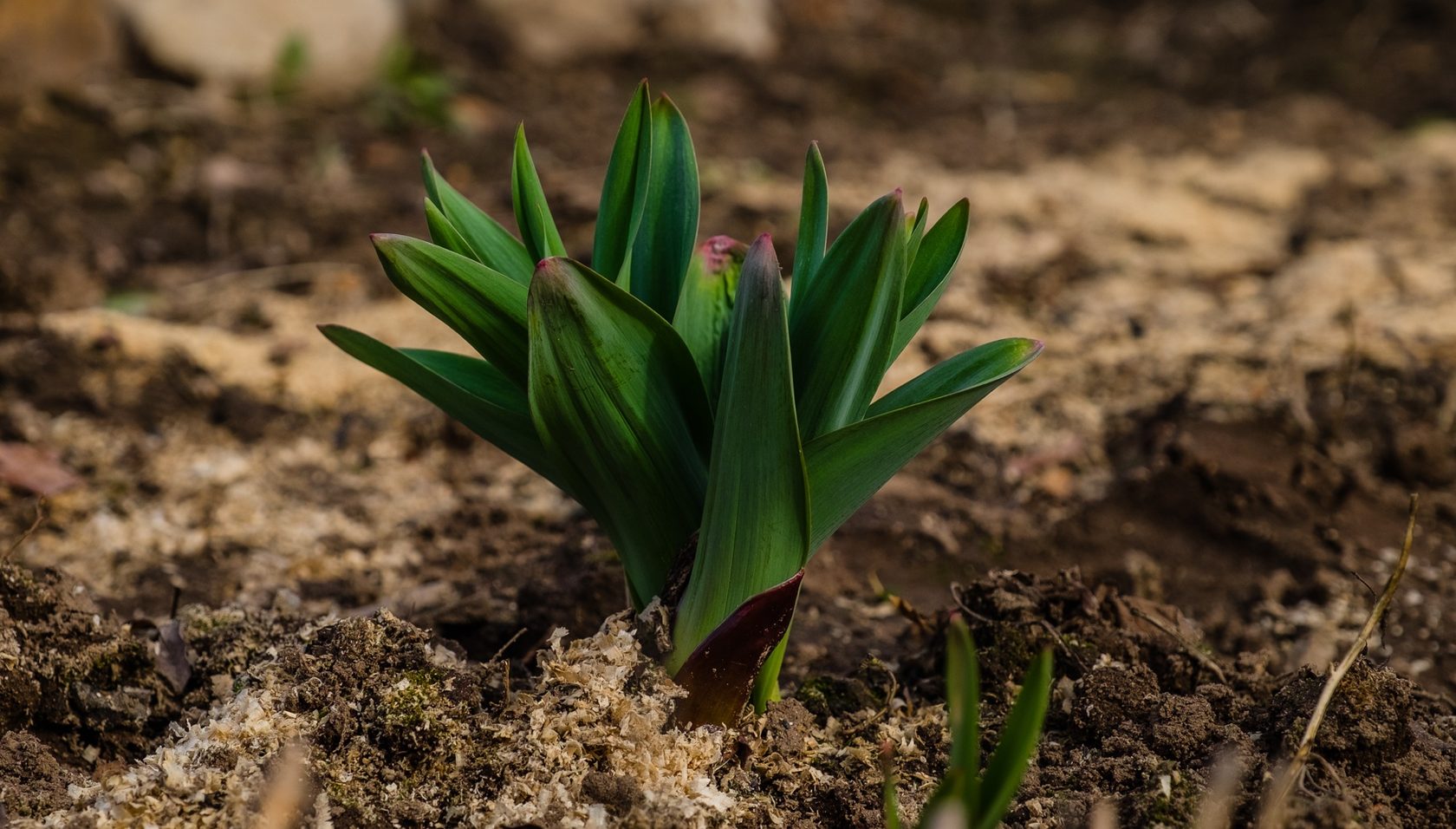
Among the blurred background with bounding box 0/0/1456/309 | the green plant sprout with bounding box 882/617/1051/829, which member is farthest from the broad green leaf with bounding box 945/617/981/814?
the blurred background with bounding box 0/0/1456/309

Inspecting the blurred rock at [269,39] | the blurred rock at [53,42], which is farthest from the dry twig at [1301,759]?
the blurred rock at [53,42]

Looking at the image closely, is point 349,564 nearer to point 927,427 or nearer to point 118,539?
point 118,539

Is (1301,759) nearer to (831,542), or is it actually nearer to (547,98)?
(831,542)

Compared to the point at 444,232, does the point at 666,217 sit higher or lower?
higher

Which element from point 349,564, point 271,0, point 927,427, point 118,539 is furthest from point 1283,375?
point 271,0

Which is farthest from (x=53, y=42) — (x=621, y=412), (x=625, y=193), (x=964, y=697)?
(x=964, y=697)

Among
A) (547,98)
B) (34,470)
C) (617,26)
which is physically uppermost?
(617,26)
